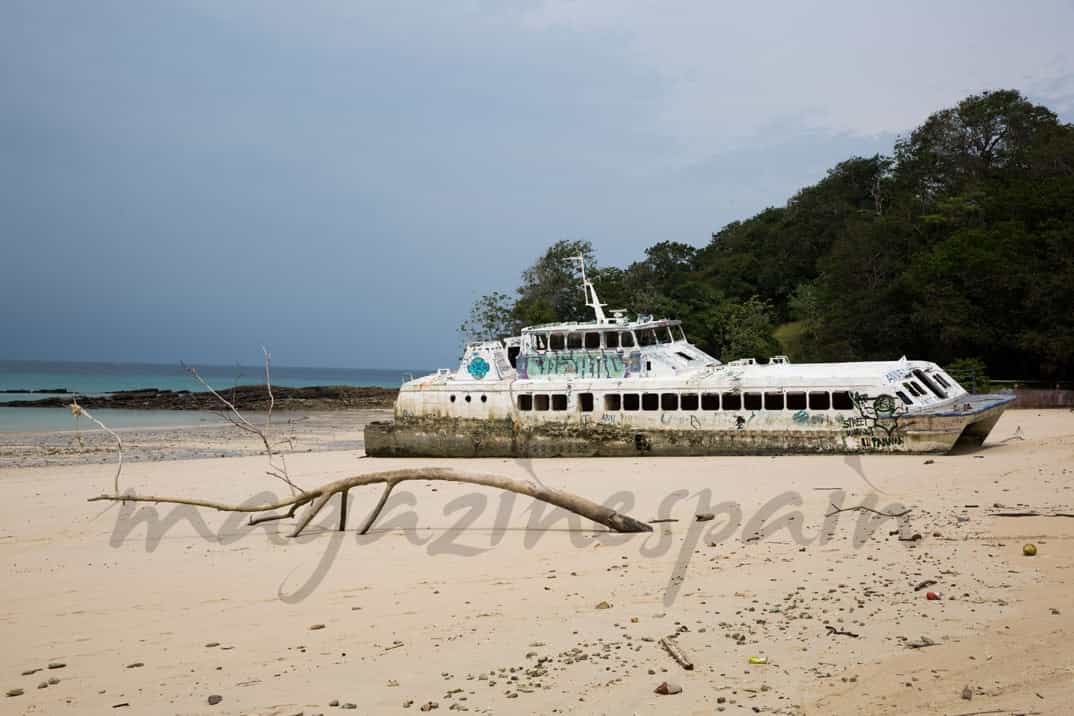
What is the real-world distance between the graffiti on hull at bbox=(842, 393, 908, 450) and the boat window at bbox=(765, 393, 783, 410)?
4.86ft

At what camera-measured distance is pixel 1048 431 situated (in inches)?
794

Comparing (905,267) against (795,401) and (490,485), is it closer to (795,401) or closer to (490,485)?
(795,401)

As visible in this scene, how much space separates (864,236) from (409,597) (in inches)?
1610

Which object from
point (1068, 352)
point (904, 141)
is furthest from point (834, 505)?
point (904, 141)

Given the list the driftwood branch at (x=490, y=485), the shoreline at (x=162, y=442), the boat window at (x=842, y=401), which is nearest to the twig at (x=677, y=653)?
the driftwood branch at (x=490, y=485)

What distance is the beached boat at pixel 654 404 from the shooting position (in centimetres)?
1788

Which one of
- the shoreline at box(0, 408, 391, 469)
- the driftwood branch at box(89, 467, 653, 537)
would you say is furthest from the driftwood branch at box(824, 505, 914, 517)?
the shoreline at box(0, 408, 391, 469)

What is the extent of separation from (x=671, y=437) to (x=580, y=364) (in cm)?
326

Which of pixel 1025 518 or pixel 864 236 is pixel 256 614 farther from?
pixel 864 236

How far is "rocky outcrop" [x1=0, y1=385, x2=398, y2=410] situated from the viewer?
55781 mm

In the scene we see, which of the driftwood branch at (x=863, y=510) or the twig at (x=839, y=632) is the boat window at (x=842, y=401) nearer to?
the driftwood branch at (x=863, y=510)

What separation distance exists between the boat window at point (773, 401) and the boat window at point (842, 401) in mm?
1148

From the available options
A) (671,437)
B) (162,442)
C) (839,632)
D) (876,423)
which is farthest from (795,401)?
(162,442)

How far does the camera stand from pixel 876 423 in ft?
58.4
